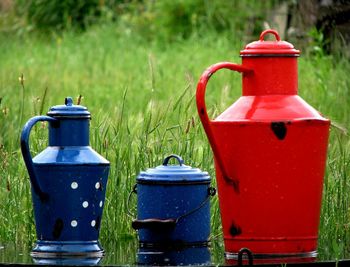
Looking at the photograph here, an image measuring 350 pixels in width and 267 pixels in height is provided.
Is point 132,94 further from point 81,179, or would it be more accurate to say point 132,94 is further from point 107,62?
point 81,179

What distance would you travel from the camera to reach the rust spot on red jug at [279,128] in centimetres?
256

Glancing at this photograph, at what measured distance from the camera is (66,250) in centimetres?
263

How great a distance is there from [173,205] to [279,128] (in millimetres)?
356

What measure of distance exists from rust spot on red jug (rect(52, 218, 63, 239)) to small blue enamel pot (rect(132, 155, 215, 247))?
191mm

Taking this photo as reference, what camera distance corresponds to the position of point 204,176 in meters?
2.71

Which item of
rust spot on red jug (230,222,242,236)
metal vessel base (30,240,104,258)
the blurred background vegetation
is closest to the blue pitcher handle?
metal vessel base (30,240,104,258)

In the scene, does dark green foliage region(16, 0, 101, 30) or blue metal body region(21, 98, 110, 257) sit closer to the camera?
blue metal body region(21, 98, 110, 257)

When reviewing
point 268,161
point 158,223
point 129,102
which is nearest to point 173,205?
point 158,223

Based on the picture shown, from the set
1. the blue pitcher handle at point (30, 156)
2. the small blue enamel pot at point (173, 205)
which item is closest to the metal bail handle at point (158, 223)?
the small blue enamel pot at point (173, 205)

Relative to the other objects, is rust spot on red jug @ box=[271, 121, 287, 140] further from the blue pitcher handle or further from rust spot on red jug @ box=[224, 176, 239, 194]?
the blue pitcher handle

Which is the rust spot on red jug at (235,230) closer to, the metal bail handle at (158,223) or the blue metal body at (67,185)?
the metal bail handle at (158,223)

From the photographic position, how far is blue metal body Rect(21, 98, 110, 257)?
8.51 feet

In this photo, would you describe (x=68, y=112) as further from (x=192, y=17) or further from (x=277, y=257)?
(x=192, y=17)

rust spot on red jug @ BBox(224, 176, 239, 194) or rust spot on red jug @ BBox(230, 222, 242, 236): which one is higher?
rust spot on red jug @ BBox(224, 176, 239, 194)
